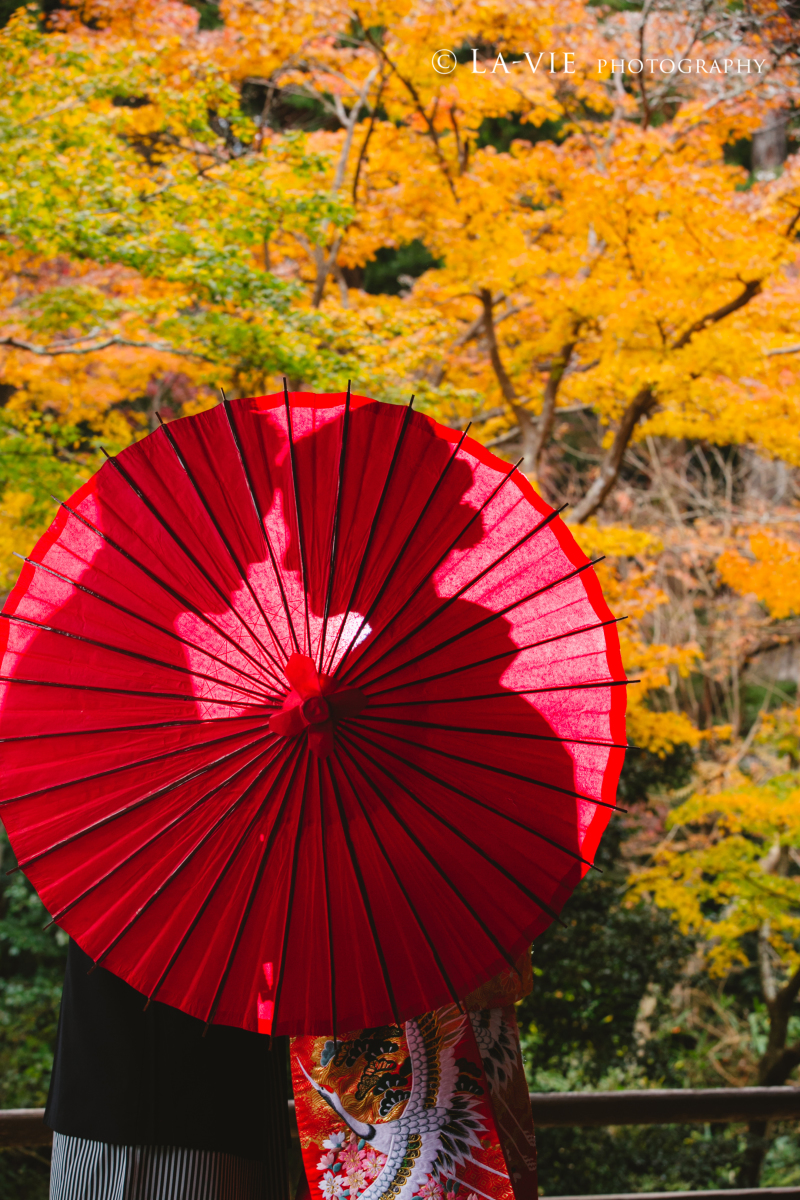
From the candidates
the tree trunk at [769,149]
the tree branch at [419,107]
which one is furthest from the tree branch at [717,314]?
the tree trunk at [769,149]

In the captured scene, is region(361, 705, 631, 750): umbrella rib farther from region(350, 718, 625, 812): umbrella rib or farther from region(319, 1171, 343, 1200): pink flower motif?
region(319, 1171, 343, 1200): pink flower motif

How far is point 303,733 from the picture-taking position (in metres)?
1.35

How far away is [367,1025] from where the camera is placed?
1.39 metres

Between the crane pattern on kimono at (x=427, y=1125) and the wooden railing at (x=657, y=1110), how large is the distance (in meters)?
1.22

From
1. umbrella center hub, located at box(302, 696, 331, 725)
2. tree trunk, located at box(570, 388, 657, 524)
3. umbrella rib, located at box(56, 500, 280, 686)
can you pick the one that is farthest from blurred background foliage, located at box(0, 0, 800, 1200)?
umbrella center hub, located at box(302, 696, 331, 725)

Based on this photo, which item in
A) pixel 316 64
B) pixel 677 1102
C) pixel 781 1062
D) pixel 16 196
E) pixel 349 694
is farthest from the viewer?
pixel 316 64

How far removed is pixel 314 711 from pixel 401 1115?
772 millimetres

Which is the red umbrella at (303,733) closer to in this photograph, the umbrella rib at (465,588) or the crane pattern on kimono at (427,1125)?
the umbrella rib at (465,588)

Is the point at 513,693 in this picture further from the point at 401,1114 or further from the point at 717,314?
the point at 717,314

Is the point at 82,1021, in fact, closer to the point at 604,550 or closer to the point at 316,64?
the point at 604,550

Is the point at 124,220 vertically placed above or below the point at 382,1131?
above

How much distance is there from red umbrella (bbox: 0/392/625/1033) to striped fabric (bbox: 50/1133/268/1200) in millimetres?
308

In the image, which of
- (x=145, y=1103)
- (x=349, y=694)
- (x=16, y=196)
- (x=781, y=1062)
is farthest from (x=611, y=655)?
(x=781, y=1062)

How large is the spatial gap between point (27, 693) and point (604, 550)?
5337 millimetres
